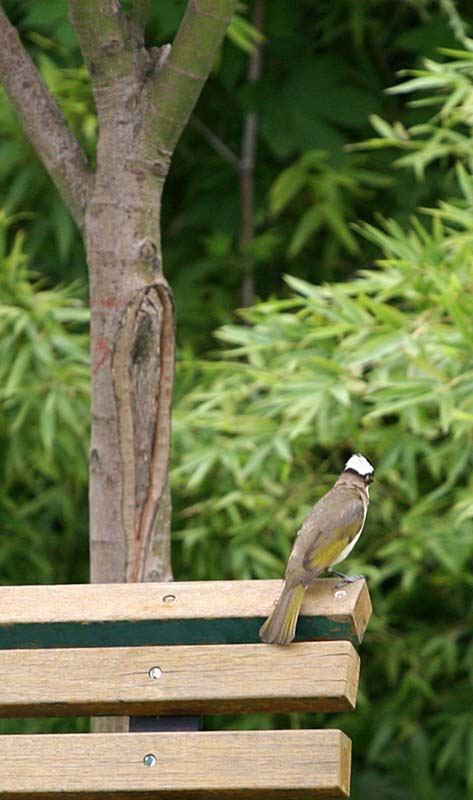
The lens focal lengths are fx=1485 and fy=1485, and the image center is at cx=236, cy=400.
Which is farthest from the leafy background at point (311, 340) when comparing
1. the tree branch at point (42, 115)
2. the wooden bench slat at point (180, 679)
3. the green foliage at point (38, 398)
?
the wooden bench slat at point (180, 679)

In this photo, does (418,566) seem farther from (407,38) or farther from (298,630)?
(298,630)

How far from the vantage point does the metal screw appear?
1775 millimetres

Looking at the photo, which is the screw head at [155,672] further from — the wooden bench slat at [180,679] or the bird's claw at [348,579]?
the bird's claw at [348,579]

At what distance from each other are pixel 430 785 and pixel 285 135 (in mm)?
1854

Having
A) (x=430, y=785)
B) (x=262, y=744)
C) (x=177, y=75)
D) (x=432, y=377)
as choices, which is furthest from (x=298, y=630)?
(x=430, y=785)

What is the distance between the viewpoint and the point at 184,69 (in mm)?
2035

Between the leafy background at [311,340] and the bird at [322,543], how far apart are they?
66 centimetres

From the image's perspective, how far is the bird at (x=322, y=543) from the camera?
5.71 feet

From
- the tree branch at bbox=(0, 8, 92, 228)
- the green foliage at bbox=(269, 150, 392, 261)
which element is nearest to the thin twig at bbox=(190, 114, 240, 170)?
the green foliage at bbox=(269, 150, 392, 261)

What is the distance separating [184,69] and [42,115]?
9.3 inches

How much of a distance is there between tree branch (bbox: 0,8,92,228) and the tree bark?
32 millimetres

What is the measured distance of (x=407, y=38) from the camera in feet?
13.7

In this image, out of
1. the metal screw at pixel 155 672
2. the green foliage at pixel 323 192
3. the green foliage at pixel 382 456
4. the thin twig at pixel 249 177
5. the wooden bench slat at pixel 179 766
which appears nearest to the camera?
the wooden bench slat at pixel 179 766

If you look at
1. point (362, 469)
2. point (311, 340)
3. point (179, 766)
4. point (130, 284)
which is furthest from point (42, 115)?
point (311, 340)
